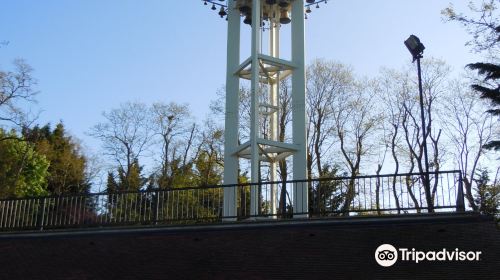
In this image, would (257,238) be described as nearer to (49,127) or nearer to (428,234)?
(428,234)

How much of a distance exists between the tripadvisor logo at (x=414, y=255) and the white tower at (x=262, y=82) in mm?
4046

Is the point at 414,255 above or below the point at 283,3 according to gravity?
below

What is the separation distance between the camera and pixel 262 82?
1978 centimetres

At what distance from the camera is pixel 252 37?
58.0 feet

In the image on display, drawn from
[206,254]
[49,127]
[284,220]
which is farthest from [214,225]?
[49,127]

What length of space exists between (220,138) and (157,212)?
68.9 feet

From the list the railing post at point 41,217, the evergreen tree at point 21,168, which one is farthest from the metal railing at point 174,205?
the evergreen tree at point 21,168

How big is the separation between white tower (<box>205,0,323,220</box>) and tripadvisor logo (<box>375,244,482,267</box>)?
4046 millimetres

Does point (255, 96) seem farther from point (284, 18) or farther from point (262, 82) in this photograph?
point (284, 18)

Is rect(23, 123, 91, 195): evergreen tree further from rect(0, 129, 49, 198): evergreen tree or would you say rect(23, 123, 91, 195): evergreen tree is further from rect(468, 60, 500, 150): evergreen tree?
rect(468, 60, 500, 150): evergreen tree

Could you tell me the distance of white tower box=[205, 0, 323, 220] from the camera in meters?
17.0

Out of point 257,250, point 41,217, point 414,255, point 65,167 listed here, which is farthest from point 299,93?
point 65,167

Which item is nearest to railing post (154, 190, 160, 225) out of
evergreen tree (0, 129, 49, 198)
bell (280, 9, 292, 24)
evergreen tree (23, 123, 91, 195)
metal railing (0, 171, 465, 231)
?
metal railing (0, 171, 465, 231)

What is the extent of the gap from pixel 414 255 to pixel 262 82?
898cm
